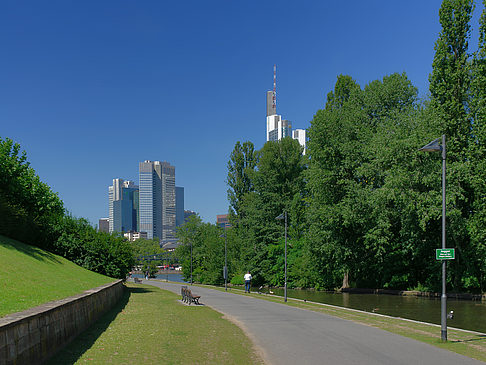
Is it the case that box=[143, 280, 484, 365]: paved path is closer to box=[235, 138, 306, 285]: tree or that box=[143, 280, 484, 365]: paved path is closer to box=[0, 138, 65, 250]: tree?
box=[0, 138, 65, 250]: tree

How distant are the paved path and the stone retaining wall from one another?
4888mm

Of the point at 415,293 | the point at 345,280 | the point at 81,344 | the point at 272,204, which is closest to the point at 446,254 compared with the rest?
the point at 81,344

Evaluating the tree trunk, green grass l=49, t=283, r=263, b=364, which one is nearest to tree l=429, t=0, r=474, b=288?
the tree trunk

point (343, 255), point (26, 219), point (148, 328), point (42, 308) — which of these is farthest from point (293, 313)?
point (343, 255)

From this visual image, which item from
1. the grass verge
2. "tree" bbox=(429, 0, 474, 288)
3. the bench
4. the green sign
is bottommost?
the bench

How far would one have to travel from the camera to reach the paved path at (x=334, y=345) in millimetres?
10367

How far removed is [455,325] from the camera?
19250mm

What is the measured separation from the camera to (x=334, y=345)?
12219 mm

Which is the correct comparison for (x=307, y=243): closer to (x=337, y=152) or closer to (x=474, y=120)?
(x=337, y=152)

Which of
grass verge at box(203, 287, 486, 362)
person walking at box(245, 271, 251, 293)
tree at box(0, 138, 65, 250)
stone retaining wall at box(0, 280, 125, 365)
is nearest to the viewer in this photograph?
stone retaining wall at box(0, 280, 125, 365)

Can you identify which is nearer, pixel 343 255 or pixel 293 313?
pixel 293 313

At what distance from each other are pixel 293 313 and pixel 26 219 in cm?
1789

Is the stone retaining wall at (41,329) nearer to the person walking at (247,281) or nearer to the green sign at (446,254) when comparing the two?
the green sign at (446,254)

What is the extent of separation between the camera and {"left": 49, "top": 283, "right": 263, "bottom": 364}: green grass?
33.1ft
